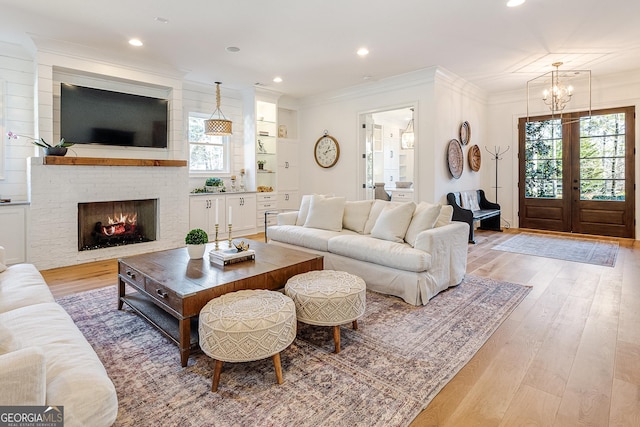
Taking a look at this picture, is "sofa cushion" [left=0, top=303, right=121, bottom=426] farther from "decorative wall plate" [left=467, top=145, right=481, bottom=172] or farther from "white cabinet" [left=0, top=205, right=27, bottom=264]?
"decorative wall plate" [left=467, top=145, right=481, bottom=172]

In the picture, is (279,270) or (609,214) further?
(609,214)

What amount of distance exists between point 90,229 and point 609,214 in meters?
8.47

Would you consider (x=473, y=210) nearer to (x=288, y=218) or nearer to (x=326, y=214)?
(x=326, y=214)

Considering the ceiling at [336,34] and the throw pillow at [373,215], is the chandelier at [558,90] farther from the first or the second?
the throw pillow at [373,215]

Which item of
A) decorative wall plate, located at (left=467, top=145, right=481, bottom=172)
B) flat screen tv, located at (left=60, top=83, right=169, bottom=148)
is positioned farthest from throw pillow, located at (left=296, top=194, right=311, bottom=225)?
decorative wall plate, located at (left=467, top=145, right=481, bottom=172)

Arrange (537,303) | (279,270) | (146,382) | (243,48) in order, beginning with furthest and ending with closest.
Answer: (243,48), (537,303), (279,270), (146,382)

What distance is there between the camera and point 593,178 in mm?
6332

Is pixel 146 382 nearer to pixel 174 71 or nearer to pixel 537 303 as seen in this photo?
pixel 537 303

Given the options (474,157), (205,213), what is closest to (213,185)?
(205,213)

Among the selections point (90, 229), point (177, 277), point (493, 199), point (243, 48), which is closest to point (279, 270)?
point (177, 277)

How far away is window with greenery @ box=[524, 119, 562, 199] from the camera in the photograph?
6699mm

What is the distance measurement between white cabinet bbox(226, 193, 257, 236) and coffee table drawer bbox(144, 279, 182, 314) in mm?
3836

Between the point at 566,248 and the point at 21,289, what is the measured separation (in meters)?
6.41

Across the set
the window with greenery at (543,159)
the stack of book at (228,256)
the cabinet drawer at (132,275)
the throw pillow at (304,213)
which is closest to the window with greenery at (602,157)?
the window with greenery at (543,159)
